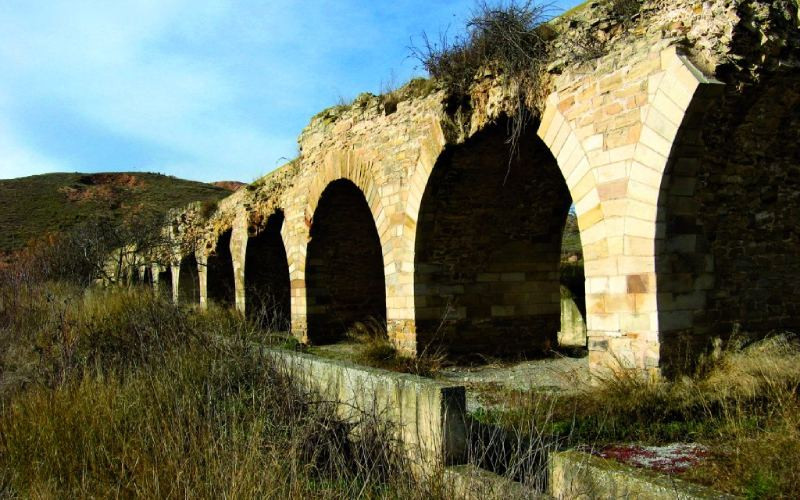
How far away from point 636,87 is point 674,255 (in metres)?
1.63

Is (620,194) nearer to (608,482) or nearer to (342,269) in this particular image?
(608,482)

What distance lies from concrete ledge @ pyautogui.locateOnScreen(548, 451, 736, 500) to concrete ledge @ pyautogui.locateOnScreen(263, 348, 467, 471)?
57 cm

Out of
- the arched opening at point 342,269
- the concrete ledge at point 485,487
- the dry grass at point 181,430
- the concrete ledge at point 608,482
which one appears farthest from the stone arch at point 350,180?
the concrete ledge at point 485,487

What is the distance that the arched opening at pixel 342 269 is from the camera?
12.8 meters

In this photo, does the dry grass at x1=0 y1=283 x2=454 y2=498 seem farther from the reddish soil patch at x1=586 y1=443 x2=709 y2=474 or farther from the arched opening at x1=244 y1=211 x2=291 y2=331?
the arched opening at x1=244 y1=211 x2=291 y2=331

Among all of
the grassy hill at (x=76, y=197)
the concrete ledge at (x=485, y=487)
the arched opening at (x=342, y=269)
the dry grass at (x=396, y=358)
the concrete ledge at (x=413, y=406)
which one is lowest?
the dry grass at (x=396, y=358)

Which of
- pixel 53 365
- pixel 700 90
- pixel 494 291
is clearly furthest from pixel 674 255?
pixel 53 365

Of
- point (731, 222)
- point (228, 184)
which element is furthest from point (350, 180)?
point (228, 184)

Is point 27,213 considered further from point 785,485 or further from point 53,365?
point 785,485

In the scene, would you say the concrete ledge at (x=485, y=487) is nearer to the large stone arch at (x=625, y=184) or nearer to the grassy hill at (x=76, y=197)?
the large stone arch at (x=625, y=184)

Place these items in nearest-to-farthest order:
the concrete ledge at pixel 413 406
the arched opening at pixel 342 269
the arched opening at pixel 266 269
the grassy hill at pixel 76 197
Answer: the concrete ledge at pixel 413 406 < the arched opening at pixel 342 269 < the arched opening at pixel 266 269 < the grassy hill at pixel 76 197

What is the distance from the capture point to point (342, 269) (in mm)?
13297

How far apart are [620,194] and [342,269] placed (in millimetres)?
7880

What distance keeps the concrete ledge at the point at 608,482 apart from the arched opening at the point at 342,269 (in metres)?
9.60
